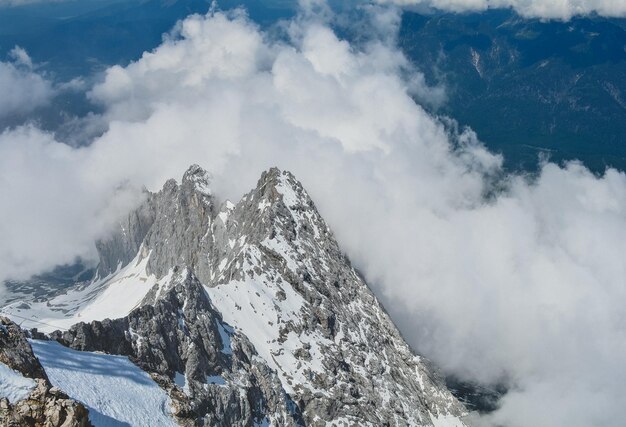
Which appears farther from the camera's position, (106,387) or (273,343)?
(273,343)

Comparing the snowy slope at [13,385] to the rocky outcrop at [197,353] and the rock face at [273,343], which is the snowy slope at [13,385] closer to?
the rock face at [273,343]

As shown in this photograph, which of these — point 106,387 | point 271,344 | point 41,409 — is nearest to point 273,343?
point 271,344

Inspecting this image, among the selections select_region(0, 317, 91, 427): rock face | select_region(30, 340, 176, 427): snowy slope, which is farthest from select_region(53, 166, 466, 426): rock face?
select_region(0, 317, 91, 427): rock face

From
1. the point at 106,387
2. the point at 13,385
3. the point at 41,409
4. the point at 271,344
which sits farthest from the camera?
the point at 271,344

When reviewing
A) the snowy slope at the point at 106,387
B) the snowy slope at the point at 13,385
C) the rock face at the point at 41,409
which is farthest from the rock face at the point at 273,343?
the snowy slope at the point at 13,385

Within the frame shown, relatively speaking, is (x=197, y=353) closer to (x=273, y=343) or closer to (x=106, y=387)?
(x=273, y=343)

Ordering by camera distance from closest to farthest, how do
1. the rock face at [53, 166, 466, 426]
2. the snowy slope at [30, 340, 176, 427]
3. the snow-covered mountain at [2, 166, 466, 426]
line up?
the snowy slope at [30, 340, 176, 427]
the snow-covered mountain at [2, 166, 466, 426]
the rock face at [53, 166, 466, 426]

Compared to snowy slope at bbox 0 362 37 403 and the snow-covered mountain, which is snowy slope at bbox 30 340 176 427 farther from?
snowy slope at bbox 0 362 37 403

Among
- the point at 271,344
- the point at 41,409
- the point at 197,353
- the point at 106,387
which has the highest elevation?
the point at 271,344
